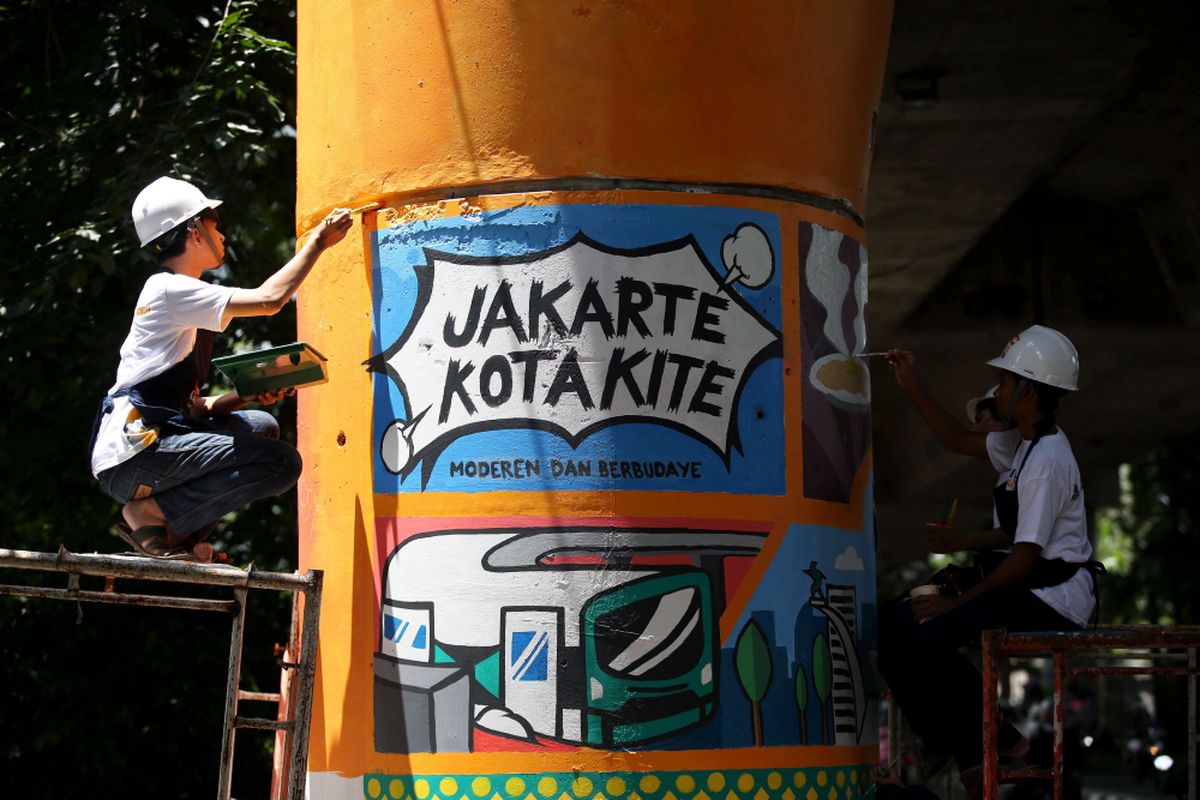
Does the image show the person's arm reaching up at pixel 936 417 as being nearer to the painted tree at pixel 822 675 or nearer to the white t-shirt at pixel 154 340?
the painted tree at pixel 822 675

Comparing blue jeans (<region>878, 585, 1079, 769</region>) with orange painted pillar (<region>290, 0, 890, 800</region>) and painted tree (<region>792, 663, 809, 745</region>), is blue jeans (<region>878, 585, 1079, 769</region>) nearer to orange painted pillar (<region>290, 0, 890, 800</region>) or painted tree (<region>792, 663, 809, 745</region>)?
orange painted pillar (<region>290, 0, 890, 800</region>)

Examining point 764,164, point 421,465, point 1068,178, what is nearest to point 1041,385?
point 764,164

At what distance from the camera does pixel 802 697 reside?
7.64 m

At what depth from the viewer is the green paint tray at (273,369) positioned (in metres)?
7.14

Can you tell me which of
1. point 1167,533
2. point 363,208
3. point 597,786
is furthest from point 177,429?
point 1167,533

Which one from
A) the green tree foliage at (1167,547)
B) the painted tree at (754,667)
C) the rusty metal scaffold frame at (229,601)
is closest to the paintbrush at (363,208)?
the rusty metal scaffold frame at (229,601)

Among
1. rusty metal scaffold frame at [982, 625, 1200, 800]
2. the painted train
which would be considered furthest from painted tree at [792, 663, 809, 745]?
rusty metal scaffold frame at [982, 625, 1200, 800]

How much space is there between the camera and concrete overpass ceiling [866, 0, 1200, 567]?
49.3 ft

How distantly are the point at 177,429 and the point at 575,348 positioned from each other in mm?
1773

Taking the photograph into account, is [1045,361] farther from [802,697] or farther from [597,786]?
[597,786]

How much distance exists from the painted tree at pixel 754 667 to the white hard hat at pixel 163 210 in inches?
123

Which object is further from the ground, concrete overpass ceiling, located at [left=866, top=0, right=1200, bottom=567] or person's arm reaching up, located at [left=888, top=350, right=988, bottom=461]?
concrete overpass ceiling, located at [left=866, top=0, right=1200, bottom=567]

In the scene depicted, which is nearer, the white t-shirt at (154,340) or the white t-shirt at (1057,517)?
the white t-shirt at (154,340)

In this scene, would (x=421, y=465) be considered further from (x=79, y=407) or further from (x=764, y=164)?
(x=79, y=407)
